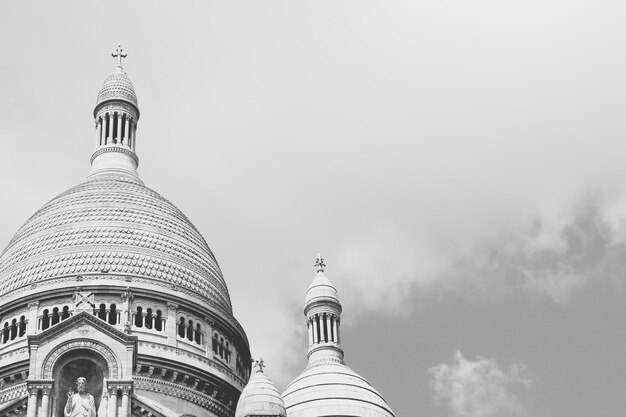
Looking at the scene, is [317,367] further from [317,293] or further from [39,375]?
[39,375]

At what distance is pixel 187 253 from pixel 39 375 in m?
21.6

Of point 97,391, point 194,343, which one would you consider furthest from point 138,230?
point 97,391

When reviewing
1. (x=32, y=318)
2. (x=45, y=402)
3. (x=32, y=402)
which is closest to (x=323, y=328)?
(x=32, y=318)

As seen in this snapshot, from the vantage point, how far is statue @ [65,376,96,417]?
133ft

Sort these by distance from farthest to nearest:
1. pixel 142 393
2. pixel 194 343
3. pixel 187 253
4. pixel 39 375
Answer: pixel 187 253 → pixel 194 343 → pixel 142 393 → pixel 39 375

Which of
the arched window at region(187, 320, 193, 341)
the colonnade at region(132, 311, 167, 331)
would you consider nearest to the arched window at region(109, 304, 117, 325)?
the colonnade at region(132, 311, 167, 331)

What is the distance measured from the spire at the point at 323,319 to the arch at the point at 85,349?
18472mm

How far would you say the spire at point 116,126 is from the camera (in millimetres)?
69312

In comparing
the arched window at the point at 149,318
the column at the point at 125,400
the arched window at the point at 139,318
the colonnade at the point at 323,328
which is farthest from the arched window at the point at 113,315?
the column at the point at 125,400

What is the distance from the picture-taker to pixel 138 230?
2443 inches

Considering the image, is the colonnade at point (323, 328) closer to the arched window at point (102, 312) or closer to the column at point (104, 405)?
the arched window at point (102, 312)

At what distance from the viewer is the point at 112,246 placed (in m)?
60.4

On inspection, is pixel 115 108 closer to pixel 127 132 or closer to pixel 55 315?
pixel 127 132

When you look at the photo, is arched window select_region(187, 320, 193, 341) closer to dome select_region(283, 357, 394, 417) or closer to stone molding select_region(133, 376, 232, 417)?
stone molding select_region(133, 376, 232, 417)
